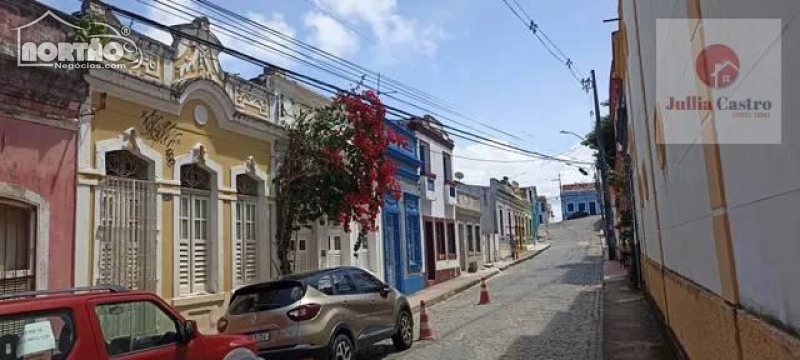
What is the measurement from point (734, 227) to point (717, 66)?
1.06 metres

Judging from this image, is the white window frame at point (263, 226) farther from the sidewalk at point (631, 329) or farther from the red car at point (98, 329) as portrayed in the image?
the red car at point (98, 329)

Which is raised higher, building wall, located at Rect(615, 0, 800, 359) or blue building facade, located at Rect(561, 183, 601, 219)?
blue building facade, located at Rect(561, 183, 601, 219)

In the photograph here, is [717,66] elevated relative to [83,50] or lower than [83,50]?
lower

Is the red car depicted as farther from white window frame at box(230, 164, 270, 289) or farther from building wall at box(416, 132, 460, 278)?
building wall at box(416, 132, 460, 278)

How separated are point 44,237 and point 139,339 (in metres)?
4.24

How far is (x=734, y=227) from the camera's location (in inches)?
161

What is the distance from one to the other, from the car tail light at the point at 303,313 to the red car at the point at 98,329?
2389mm

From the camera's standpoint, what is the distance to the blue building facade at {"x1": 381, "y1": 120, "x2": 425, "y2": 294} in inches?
805

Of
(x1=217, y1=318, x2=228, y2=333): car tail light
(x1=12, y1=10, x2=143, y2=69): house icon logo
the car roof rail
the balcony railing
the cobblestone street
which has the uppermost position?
(x1=12, y1=10, x2=143, y2=69): house icon logo

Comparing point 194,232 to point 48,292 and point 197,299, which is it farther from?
point 48,292

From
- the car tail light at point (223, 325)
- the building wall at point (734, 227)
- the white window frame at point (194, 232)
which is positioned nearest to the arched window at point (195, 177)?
the white window frame at point (194, 232)

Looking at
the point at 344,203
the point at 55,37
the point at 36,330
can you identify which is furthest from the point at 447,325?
the point at 36,330

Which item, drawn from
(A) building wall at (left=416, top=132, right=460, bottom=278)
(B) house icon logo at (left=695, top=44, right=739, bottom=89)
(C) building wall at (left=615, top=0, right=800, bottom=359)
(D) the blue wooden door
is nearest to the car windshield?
(C) building wall at (left=615, top=0, right=800, bottom=359)

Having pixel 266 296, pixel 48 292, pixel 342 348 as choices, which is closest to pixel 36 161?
pixel 266 296
